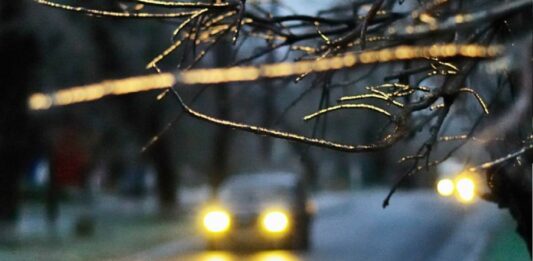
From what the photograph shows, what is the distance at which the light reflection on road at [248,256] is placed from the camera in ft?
77.3

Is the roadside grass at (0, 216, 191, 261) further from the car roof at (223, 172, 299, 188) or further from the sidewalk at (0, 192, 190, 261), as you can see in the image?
the car roof at (223, 172, 299, 188)

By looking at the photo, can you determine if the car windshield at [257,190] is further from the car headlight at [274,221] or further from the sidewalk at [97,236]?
the sidewalk at [97,236]

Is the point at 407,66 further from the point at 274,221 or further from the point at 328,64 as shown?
the point at 274,221

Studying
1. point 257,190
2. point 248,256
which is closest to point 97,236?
point 257,190

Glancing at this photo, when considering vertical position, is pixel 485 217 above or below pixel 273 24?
above

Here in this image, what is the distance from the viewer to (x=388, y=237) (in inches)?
1218

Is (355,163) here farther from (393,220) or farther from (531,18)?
(531,18)

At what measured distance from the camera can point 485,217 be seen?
36031 millimetres

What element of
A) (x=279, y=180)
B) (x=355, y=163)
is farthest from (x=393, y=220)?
(x=355, y=163)

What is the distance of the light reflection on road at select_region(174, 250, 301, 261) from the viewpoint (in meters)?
23.5

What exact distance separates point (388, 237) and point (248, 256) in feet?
24.8

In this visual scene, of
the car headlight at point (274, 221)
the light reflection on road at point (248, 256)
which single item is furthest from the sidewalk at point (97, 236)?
the car headlight at point (274, 221)

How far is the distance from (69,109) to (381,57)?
2331 cm

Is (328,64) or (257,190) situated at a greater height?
(257,190)
